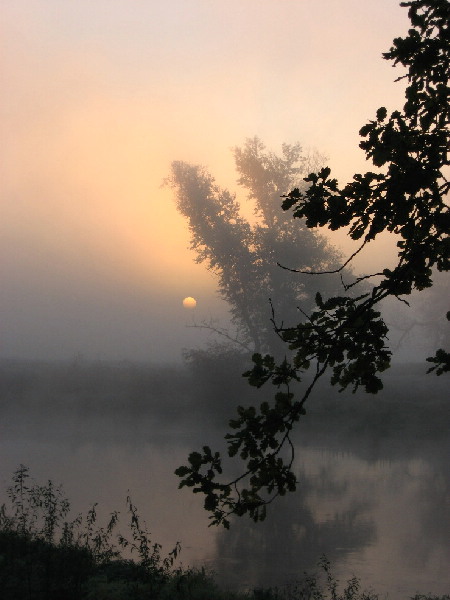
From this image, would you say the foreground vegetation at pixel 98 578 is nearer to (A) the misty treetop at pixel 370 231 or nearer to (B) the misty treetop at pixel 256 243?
(A) the misty treetop at pixel 370 231

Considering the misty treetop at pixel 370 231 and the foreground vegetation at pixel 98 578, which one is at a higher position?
the misty treetop at pixel 370 231

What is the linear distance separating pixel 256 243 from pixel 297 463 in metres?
19.1

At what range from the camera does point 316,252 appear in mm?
42562

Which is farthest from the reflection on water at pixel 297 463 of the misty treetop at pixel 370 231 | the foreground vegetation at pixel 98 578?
the misty treetop at pixel 370 231

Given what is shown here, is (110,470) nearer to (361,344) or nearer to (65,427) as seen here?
(65,427)

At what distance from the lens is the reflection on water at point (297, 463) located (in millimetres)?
14555

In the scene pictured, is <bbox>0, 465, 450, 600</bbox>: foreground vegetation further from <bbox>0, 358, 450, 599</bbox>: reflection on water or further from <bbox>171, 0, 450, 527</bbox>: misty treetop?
<bbox>171, 0, 450, 527</bbox>: misty treetop

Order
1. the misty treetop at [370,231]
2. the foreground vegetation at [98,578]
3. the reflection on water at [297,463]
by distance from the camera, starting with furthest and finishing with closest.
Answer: the reflection on water at [297,463] < the foreground vegetation at [98,578] < the misty treetop at [370,231]

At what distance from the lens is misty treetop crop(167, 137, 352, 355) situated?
1654 inches

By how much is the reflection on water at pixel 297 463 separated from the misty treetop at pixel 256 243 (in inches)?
236

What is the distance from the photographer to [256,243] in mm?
42719

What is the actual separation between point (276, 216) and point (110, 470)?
2347 centimetres

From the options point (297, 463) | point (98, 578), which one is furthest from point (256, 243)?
point (98, 578)

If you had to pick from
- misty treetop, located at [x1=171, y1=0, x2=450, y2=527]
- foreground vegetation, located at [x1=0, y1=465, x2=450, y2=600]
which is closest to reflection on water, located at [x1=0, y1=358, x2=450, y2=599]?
foreground vegetation, located at [x1=0, y1=465, x2=450, y2=600]
